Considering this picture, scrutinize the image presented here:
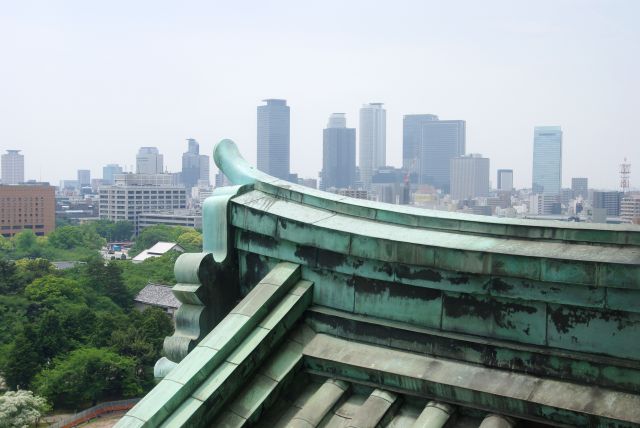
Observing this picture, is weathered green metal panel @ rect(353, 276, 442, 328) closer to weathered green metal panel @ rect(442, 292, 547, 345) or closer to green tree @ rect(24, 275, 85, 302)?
weathered green metal panel @ rect(442, 292, 547, 345)

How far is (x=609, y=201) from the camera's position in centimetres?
19600

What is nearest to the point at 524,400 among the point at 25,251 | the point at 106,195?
the point at 25,251

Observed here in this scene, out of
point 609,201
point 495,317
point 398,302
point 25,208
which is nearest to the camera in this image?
point 495,317

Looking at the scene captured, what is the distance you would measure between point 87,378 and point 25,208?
332ft

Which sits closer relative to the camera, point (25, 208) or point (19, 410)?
point (19, 410)

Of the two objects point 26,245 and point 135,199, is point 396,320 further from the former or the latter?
point 135,199

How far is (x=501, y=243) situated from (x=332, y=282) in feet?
4.71

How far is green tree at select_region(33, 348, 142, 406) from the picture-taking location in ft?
119

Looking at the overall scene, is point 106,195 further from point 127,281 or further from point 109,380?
point 109,380

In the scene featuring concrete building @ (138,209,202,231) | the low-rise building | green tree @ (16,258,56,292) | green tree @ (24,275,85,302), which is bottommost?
concrete building @ (138,209,202,231)

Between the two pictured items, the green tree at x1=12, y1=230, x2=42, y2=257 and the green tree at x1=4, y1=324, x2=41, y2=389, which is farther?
the green tree at x1=12, y1=230, x2=42, y2=257

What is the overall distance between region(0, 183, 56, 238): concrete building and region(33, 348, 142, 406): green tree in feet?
322

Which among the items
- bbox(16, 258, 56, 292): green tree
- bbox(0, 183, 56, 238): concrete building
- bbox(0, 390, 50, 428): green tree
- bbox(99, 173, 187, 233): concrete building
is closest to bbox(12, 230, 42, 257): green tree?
bbox(0, 183, 56, 238): concrete building

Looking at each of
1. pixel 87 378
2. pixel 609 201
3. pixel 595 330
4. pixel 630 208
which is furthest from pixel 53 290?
pixel 609 201
